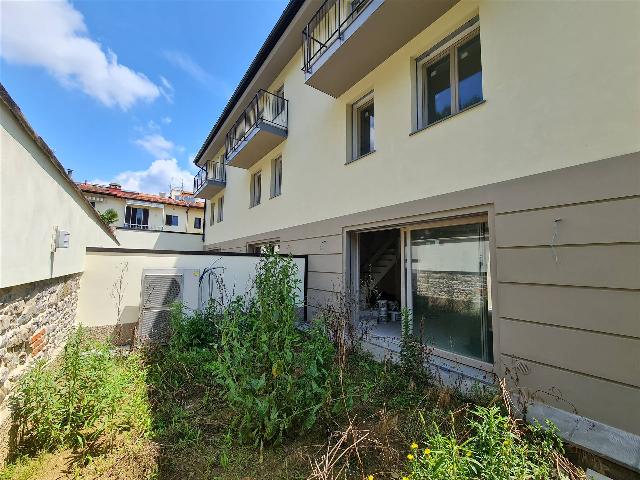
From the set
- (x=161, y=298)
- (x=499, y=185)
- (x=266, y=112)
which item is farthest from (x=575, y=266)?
(x=266, y=112)

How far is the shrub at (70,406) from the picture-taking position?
270 cm

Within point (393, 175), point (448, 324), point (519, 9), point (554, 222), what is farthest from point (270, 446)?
point (519, 9)

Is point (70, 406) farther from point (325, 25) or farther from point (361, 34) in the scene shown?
point (325, 25)

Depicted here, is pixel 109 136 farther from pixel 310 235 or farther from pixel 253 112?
pixel 310 235

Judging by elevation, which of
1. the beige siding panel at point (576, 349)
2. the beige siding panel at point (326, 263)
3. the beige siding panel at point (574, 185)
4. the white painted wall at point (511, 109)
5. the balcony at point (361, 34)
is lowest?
the beige siding panel at point (576, 349)

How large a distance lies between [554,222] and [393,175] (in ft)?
8.70

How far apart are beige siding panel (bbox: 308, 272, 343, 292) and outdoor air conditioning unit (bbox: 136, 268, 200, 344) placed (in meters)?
2.71

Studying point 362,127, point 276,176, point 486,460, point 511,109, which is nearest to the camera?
point 486,460

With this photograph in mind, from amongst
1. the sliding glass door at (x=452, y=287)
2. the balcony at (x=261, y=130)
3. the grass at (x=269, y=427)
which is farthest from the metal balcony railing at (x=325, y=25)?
the grass at (x=269, y=427)

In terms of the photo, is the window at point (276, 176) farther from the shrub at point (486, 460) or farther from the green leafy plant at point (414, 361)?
the shrub at point (486, 460)

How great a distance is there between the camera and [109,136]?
68.1 ft

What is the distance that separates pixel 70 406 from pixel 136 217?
83.1ft

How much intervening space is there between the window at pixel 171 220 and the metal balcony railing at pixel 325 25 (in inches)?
878

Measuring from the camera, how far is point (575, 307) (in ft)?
10.2
